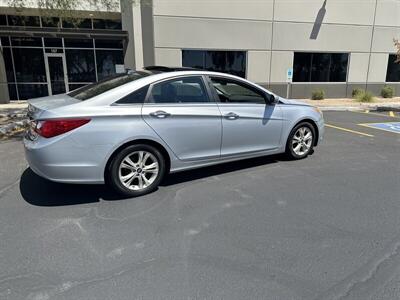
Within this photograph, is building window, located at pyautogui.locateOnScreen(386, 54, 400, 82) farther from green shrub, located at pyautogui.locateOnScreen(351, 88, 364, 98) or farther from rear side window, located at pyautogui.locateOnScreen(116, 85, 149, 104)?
rear side window, located at pyautogui.locateOnScreen(116, 85, 149, 104)

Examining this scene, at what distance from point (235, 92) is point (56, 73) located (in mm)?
13428

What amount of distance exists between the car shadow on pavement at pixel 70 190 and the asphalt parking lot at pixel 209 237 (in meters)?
0.02

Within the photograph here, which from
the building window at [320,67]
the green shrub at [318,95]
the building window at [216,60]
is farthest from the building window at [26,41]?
the green shrub at [318,95]

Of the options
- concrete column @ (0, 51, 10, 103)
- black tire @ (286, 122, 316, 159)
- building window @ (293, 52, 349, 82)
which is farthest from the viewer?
building window @ (293, 52, 349, 82)

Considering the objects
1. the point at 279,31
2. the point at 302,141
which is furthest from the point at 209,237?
the point at 279,31

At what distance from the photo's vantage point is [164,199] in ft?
13.6

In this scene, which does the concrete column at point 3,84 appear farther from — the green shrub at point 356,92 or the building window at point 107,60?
the green shrub at point 356,92

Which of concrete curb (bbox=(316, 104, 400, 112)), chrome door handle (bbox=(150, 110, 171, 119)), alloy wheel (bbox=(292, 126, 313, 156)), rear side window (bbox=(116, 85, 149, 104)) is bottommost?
concrete curb (bbox=(316, 104, 400, 112))

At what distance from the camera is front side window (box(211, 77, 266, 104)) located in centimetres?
479

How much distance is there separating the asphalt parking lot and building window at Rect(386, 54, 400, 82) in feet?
53.8

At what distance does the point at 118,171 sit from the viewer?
4.00 metres

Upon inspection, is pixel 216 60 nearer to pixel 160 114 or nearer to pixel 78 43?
pixel 78 43

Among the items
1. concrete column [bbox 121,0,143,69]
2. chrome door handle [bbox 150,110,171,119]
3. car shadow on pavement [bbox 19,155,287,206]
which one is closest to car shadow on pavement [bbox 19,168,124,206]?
→ car shadow on pavement [bbox 19,155,287,206]

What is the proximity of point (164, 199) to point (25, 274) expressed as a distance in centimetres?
182
